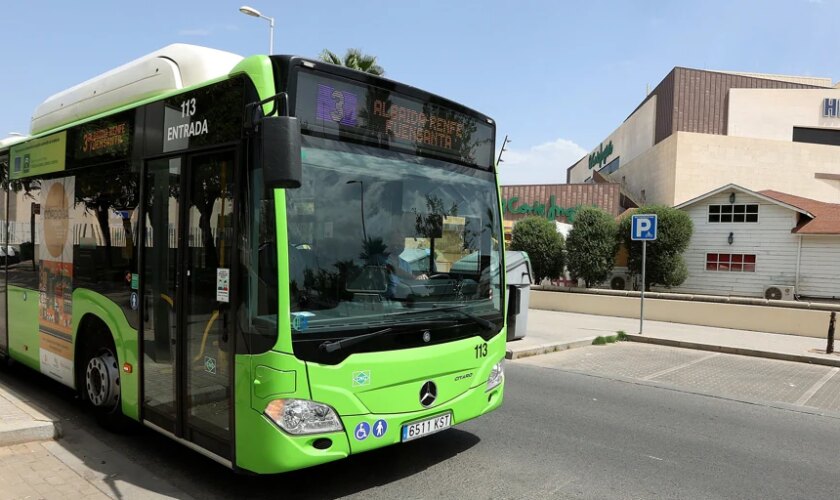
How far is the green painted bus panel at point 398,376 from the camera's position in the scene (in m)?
3.64

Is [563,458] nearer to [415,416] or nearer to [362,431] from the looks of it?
[415,416]

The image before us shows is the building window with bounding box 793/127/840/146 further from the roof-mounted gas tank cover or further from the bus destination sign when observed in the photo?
the roof-mounted gas tank cover

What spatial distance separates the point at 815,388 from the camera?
8.87 meters

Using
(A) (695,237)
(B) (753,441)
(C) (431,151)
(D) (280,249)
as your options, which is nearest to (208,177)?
(D) (280,249)

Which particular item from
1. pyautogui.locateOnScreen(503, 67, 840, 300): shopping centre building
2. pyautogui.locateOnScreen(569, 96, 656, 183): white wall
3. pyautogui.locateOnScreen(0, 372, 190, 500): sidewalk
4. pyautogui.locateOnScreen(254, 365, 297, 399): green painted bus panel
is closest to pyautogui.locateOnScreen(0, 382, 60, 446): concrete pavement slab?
pyautogui.locateOnScreen(0, 372, 190, 500): sidewalk

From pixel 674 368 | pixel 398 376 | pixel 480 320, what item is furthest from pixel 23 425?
pixel 674 368

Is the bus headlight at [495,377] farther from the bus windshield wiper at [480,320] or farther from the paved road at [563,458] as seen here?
the paved road at [563,458]

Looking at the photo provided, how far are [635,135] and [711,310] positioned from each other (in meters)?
37.9

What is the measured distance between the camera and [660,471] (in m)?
4.86

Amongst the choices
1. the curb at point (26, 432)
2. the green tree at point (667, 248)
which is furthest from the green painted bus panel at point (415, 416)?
the green tree at point (667, 248)

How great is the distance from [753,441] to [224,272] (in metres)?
5.51

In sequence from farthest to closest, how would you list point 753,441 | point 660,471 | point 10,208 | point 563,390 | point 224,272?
1. point 563,390
2. point 10,208
3. point 753,441
4. point 660,471
5. point 224,272

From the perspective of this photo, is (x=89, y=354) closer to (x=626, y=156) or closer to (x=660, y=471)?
(x=660, y=471)

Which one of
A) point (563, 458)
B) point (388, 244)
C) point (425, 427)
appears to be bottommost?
point (563, 458)
